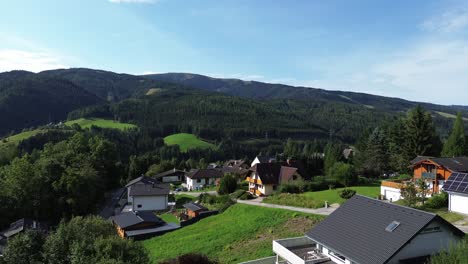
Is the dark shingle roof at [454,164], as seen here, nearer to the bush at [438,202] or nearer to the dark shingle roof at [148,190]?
the bush at [438,202]

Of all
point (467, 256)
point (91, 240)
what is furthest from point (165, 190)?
point (467, 256)

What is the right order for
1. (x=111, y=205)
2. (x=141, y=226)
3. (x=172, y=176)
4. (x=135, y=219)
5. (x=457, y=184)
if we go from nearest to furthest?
(x=457, y=184) < (x=141, y=226) < (x=135, y=219) < (x=111, y=205) < (x=172, y=176)

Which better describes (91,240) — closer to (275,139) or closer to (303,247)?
(303,247)

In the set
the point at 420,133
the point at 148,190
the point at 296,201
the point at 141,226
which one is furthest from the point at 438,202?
the point at 148,190

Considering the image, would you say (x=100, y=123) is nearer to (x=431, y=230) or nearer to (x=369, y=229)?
(x=369, y=229)

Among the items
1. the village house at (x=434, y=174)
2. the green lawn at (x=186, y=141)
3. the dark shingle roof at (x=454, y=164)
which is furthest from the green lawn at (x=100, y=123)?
the dark shingle roof at (x=454, y=164)

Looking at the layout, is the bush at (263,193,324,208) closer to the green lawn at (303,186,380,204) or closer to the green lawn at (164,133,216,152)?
the green lawn at (303,186,380,204)

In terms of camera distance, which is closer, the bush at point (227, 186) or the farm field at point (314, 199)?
the farm field at point (314, 199)
